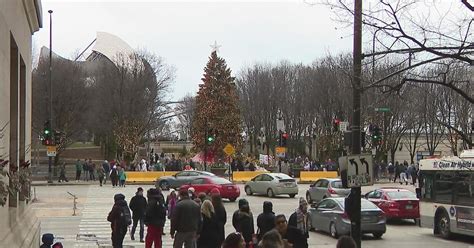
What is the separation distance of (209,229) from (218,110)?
58246 mm

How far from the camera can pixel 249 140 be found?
290ft

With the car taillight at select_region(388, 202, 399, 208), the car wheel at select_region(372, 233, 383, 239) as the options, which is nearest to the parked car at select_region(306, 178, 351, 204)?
the car taillight at select_region(388, 202, 399, 208)

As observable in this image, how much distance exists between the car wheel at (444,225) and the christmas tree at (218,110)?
160ft

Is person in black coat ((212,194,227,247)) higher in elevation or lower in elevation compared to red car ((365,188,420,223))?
higher

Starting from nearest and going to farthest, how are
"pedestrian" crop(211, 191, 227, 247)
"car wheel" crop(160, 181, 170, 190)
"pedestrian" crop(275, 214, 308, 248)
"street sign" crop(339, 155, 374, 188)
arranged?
"pedestrian" crop(275, 214, 308, 248), "pedestrian" crop(211, 191, 227, 247), "street sign" crop(339, 155, 374, 188), "car wheel" crop(160, 181, 170, 190)

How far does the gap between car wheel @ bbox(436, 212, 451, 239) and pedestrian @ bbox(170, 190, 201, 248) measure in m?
10.6

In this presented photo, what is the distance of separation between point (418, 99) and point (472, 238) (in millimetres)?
36904

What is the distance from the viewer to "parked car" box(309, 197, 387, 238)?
2108 cm

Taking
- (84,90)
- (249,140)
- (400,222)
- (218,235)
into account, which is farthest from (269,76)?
(218,235)

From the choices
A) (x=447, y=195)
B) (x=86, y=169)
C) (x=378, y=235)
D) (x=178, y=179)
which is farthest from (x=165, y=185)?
(x=447, y=195)

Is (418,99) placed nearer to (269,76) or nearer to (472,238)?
(269,76)

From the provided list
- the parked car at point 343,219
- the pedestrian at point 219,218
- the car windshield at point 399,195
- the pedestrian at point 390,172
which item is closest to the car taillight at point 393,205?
the car windshield at point 399,195

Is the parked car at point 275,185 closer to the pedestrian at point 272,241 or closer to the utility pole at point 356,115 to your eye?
the utility pole at point 356,115

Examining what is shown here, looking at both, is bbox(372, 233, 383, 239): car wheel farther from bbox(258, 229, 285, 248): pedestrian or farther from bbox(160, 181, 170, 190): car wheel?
bbox(160, 181, 170, 190): car wheel
